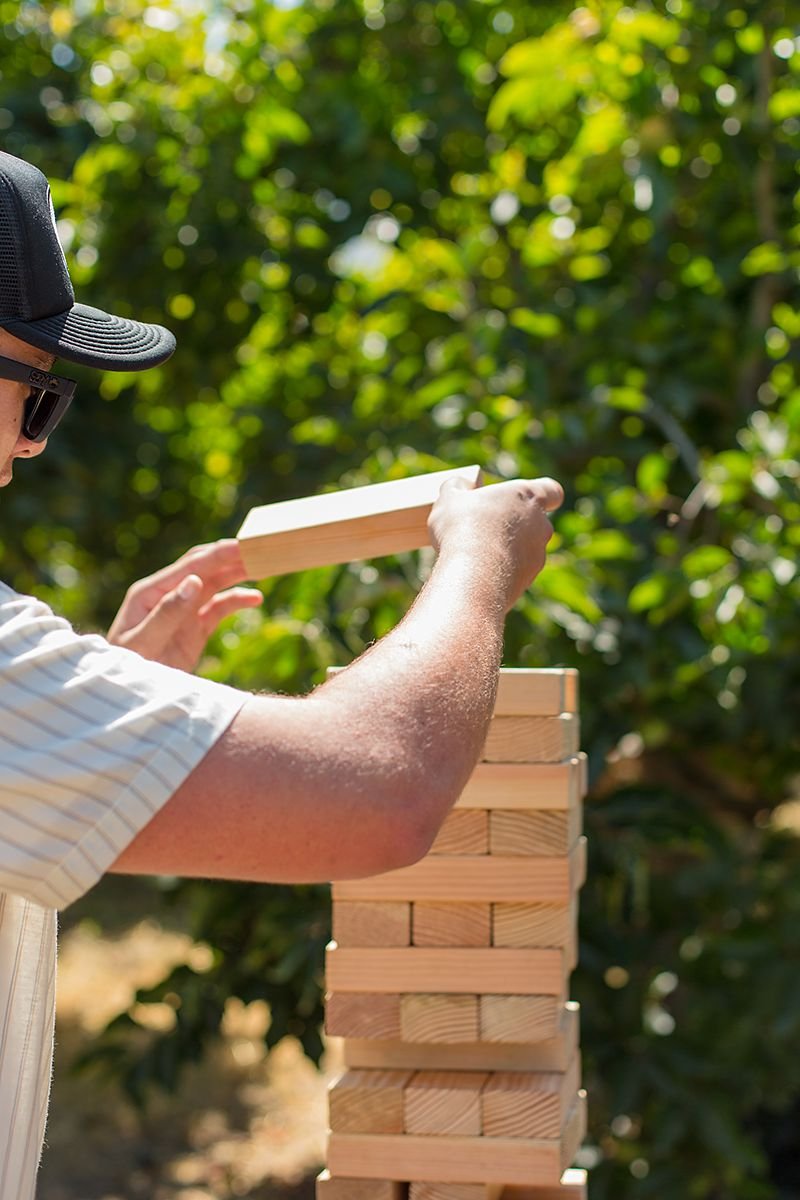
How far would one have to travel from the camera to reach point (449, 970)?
1.67m

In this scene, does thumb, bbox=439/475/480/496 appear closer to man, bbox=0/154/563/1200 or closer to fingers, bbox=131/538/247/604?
man, bbox=0/154/563/1200

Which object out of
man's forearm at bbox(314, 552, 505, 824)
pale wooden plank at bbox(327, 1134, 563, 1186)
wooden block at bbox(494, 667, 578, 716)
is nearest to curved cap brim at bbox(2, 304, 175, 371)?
man's forearm at bbox(314, 552, 505, 824)

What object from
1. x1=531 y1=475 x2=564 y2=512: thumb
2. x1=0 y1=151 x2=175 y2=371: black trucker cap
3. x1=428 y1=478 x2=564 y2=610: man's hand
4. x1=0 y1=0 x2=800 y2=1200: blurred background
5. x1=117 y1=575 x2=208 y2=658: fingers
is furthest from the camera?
x1=0 y1=0 x2=800 y2=1200: blurred background

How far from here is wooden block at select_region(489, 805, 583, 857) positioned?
5.47 ft

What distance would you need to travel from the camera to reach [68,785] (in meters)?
0.95

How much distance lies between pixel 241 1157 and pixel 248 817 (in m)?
3.89

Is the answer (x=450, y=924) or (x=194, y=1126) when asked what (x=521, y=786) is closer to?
(x=450, y=924)

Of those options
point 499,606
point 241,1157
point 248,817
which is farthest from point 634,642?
point 241,1157

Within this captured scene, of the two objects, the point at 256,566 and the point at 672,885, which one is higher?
the point at 256,566

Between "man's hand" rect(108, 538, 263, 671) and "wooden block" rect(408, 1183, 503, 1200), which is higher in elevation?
"man's hand" rect(108, 538, 263, 671)

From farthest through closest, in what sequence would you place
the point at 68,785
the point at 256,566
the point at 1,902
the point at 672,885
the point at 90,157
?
the point at 90,157, the point at 672,885, the point at 256,566, the point at 1,902, the point at 68,785

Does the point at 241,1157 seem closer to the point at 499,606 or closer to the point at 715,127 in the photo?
the point at 715,127

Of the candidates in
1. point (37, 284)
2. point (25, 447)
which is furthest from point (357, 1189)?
point (37, 284)

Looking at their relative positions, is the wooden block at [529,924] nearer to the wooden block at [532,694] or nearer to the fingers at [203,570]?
the wooden block at [532,694]
